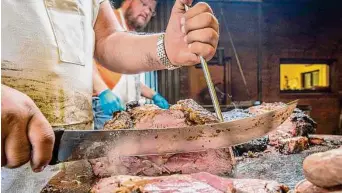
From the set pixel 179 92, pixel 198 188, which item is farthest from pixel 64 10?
pixel 179 92

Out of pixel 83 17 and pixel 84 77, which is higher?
pixel 83 17

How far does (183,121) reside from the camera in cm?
210

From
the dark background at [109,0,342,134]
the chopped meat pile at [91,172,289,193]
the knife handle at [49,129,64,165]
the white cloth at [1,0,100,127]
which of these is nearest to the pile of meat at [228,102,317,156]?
the chopped meat pile at [91,172,289,193]

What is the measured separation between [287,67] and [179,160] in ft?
35.1

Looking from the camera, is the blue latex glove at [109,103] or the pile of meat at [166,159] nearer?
Answer: the pile of meat at [166,159]

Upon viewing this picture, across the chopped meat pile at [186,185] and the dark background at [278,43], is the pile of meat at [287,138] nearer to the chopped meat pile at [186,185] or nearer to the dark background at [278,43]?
the chopped meat pile at [186,185]

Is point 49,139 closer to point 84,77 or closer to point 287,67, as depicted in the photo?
point 84,77

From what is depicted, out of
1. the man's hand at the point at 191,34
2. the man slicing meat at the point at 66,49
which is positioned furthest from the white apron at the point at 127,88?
the man's hand at the point at 191,34

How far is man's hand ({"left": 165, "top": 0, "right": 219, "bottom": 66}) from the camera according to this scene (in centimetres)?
206

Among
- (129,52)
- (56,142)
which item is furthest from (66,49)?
(56,142)

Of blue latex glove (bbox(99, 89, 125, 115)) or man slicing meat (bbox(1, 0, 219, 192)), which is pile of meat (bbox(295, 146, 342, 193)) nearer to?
man slicing meat (bbox(1, 0, 219, 192))

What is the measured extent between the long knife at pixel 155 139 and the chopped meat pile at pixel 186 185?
13cm

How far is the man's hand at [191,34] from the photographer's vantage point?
6.75ft

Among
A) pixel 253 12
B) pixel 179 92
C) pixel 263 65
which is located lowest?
pixel 179 92
